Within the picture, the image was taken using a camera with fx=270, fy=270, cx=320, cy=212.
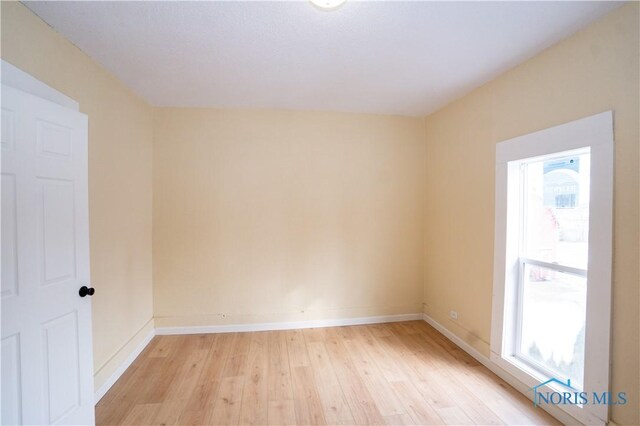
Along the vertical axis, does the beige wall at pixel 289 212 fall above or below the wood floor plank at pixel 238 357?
above

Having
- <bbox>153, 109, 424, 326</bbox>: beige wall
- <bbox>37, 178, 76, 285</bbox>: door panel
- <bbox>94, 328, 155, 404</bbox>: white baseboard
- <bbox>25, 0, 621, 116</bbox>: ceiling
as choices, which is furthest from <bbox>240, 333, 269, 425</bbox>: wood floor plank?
<bbox>25, 0, 621, 116</bbox>: ceiling

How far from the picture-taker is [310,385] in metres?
2.25

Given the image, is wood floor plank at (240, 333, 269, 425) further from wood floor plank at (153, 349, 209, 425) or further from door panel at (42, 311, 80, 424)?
door panel at (42, 311, 80, 424)

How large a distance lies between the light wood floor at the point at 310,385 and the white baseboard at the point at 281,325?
0.33 feet

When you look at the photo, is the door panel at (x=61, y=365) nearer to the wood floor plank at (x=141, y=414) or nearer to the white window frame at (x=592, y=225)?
the wood floor plank at (x=141, y=414)

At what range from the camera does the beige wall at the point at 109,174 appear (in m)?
1.64

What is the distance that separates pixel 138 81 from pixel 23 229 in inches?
67.4

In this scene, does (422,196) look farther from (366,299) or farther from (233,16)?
(233,16)

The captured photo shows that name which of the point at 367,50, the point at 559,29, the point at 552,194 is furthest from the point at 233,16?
the point at 552,194

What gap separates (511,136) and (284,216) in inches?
94.3

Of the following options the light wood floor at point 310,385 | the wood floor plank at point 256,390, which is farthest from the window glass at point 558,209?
the wood floor plank at point 256,390

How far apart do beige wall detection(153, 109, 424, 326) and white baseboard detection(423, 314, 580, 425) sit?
43cm

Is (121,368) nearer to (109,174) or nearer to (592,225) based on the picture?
(109,174)

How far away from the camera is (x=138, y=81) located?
8.20 ft
